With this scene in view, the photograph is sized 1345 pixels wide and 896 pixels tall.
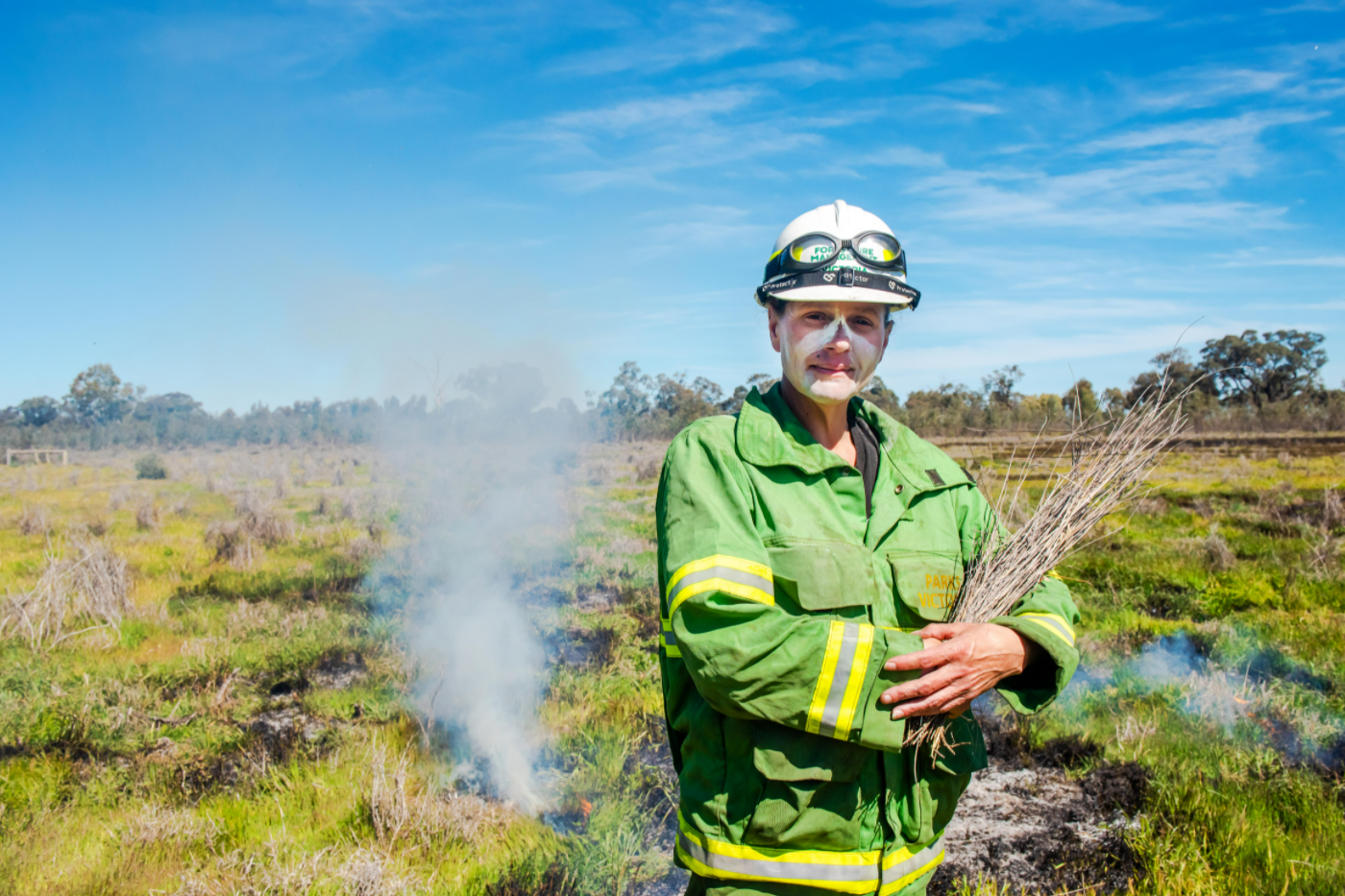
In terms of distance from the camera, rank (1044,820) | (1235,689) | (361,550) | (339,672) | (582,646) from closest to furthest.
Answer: (1044,820) < (1235,689) < (339,672) < (582,646) < (361,550)

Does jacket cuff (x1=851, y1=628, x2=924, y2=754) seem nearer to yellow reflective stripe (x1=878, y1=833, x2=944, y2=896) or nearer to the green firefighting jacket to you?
the green firefighting jacket

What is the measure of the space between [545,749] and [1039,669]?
333cm

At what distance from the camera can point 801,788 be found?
5.62 ft

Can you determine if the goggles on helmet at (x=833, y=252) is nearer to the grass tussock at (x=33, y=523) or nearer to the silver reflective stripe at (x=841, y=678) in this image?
the silver reflective stripe at (x=841, y=678)

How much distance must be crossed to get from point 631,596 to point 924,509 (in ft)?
21.0

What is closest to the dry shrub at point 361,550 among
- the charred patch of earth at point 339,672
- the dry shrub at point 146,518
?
the charred patch of earth at point 339,672

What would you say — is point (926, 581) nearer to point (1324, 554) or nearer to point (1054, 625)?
point (1054, 625)

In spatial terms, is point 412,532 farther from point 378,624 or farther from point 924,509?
point 924,509

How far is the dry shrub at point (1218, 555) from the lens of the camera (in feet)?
29.6

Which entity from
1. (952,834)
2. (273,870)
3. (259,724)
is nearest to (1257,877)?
(952,834)

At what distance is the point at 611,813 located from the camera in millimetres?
3598

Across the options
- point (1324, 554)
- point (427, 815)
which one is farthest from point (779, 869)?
point (1324, 554)

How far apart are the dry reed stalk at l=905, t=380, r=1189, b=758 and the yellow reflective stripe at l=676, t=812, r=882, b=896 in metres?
0.32

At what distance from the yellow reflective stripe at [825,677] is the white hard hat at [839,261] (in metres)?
0.85
